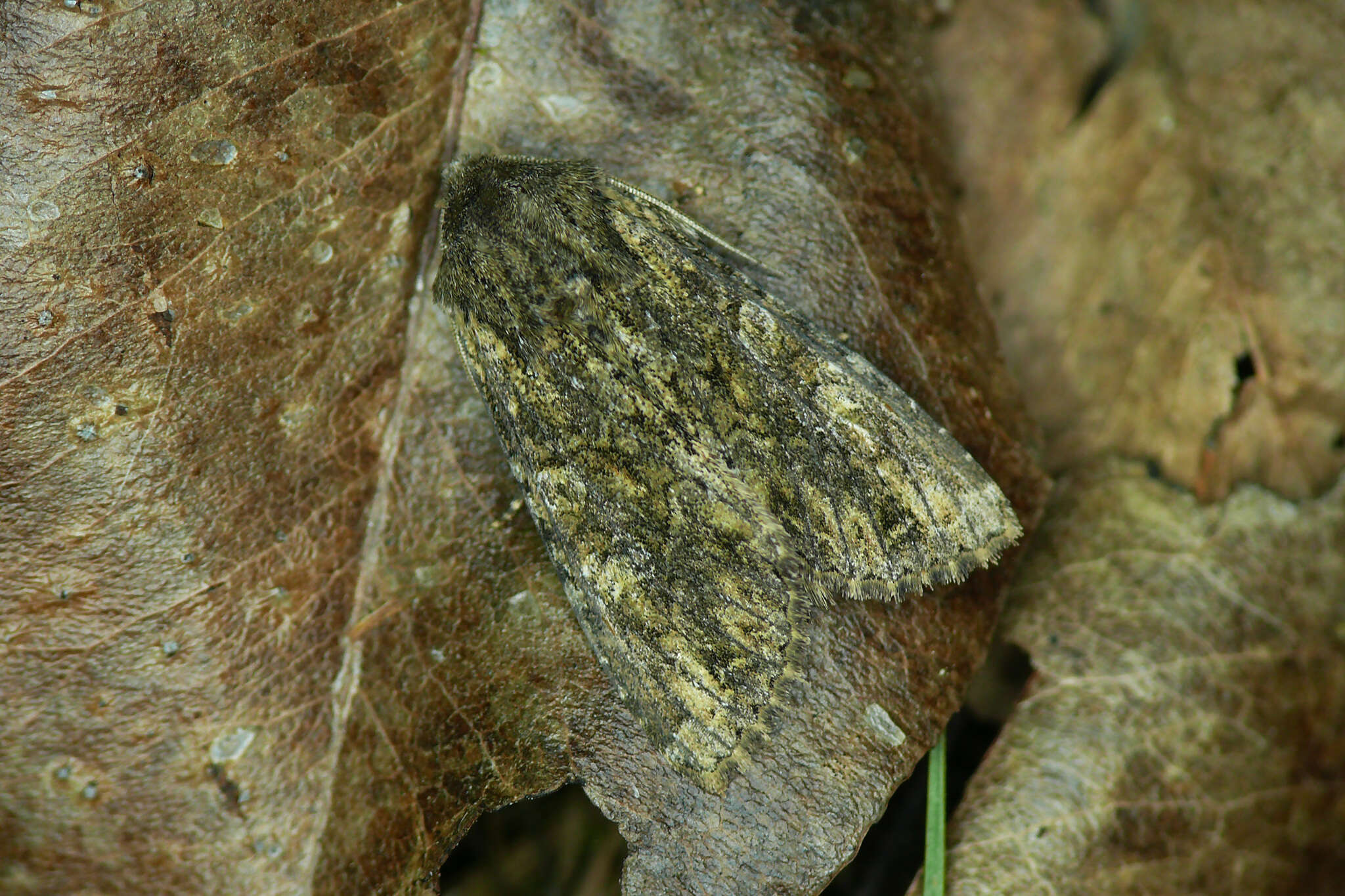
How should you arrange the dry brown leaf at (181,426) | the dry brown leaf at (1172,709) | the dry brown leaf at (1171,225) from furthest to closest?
the dry brown leaf at (1171,225) < the dry brown leaf at (1172,709) < the dry brown leaf at (181,426)

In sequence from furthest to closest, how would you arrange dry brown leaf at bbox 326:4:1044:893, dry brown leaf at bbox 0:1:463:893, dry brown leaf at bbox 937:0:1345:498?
1. dry brown leaf at bbox 937:0:1345:498
2. dry brown leaf at bbox 326:4:1044:893
3. dry brown leaf at bbox 0:1:463:893

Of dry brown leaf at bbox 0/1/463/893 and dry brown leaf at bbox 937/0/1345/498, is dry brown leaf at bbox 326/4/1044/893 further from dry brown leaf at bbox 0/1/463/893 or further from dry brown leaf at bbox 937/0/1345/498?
dry brown leaf at bbox 937/0/1345/498

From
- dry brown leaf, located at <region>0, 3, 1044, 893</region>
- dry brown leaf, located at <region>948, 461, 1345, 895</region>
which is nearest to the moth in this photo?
dry brown leaf, located at <region>0, 3, 1044, 893</region>

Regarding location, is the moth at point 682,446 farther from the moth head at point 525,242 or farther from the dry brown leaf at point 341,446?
the dry brown leaf at point 341,446

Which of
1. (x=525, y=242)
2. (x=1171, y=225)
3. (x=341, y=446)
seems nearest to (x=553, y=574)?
(x=341, y=446)

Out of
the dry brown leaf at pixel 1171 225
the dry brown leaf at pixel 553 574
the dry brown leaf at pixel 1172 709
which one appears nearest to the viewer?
the dry brown leaf at pixel 553 574

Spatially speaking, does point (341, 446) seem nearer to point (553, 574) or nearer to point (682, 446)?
point (553, 574)

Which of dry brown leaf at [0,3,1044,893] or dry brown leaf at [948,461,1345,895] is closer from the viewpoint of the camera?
dry brown leaf at [0,3,1044,893]

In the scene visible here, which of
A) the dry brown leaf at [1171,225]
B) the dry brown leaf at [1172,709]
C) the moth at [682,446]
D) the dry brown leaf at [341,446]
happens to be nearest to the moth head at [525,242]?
the moth at [682,446]
